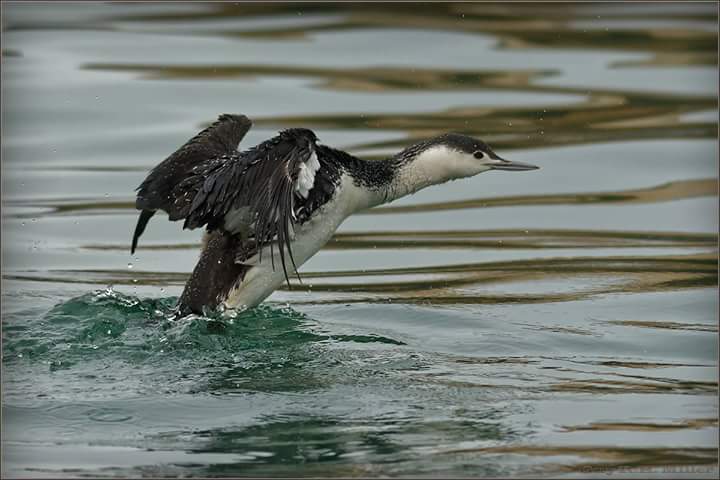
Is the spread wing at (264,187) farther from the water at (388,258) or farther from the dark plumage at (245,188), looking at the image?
the water at (388,258)

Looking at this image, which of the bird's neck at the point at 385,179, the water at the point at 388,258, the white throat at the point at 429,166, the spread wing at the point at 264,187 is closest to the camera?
the water at the point at 388,258

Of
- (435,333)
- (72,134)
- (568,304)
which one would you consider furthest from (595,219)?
(72,134)

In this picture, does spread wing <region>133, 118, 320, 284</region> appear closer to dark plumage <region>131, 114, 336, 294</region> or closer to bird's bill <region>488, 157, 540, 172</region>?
dark plumage <region>131, 114, 336, 294</region>

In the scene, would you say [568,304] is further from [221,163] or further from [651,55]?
[651,55]

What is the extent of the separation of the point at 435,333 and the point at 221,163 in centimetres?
175

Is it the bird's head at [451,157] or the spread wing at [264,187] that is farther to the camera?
the bird's head at [451,157]

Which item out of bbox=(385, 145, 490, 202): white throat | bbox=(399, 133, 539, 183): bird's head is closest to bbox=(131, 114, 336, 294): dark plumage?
bbox=(385, 145, 490, 202): white throat

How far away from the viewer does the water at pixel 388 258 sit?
729 cm

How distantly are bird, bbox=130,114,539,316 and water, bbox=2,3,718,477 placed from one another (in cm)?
31

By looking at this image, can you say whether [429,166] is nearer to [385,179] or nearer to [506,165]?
[385,179]

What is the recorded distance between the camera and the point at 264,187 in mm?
8453

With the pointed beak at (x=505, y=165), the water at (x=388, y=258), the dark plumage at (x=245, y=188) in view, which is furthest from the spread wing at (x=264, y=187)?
the pointed beak at (x=505, y=165)

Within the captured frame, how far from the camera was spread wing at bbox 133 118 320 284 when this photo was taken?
27.5ft

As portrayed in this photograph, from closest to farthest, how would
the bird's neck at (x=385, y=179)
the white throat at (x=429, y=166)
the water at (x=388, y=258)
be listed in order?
the water at (x=388, y=258) → the bird's neck at (x=385, y=179) → the white throat at (x=429, y=166)
